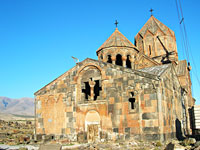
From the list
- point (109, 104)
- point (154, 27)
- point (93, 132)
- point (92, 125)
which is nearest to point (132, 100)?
point (109, 104)

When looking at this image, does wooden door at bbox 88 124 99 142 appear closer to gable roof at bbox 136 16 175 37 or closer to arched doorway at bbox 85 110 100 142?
arched doorway at bbox 85 110 100 142

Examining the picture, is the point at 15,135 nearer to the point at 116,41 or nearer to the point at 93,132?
the point at 93,132

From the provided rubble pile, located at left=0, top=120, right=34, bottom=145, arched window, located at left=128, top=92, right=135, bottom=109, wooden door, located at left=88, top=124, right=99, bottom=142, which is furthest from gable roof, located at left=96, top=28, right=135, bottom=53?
rubble pile, located at left=0, top=120, right=34, bottom=145

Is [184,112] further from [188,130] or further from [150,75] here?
[150,75]

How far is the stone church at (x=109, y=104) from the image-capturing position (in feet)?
39.4

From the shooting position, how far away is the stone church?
39.4ft

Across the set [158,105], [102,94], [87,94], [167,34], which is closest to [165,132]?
[158,105]

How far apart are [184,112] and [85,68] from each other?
9141mm

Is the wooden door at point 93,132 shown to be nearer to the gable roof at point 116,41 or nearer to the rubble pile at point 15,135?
the rubble pile at point 15,135

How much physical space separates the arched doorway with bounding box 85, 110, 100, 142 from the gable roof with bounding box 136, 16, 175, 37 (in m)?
12.7

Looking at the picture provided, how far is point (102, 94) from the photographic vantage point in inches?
538

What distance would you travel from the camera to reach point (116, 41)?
19047mm

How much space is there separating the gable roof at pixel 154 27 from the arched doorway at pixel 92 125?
12.7 meters

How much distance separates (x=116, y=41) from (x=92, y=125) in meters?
8.18
